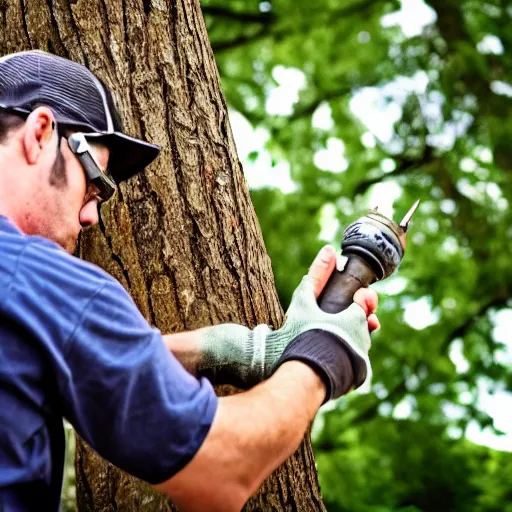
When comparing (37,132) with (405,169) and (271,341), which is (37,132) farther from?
(405,169)

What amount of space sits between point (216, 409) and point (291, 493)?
86cm

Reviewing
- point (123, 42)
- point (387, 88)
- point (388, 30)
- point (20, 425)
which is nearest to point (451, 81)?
point (387, 88)

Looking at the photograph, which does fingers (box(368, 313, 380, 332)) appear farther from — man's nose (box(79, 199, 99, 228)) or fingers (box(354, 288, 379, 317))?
man's nose (box(79, 199, 99, 228))

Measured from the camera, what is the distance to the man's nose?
202 centimetres

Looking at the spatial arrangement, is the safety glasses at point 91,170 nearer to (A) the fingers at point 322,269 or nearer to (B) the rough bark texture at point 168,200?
(B) the rough bark texture at point 168,200

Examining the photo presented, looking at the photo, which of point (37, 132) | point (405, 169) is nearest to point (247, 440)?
point (37, 132)

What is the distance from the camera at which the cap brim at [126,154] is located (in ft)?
6.71

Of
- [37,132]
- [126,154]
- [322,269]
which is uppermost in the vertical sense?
[37,132]

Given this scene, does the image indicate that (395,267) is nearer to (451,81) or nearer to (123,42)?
(123,42)

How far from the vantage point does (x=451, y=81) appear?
8.00 meters

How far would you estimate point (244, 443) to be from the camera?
157 cm

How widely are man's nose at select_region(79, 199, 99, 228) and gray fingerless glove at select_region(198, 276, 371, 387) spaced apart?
452 mm

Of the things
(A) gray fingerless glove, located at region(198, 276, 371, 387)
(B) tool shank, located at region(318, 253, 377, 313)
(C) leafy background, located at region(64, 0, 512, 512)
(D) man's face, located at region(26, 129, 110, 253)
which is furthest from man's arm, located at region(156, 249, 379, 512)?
(C) leafy background, located at region(64, 0, 512, 512)

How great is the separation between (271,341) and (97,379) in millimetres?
660
